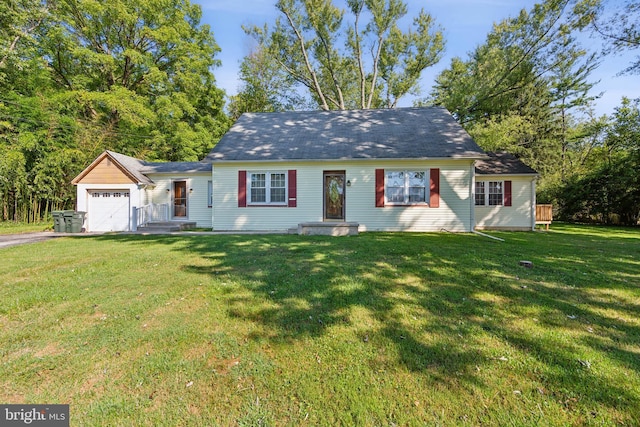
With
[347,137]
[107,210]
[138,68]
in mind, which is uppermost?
[138,68]

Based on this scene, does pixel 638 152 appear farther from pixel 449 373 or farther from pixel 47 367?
pixel 47 367

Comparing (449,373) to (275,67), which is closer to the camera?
(449,373)

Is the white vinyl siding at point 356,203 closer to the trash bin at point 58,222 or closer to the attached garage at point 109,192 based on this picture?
the attached garage at point 109,192

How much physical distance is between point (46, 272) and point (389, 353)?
20.0 feet

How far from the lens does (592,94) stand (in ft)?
71.3

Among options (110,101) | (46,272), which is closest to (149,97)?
(110,101)

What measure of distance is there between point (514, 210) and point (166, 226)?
15386 mm

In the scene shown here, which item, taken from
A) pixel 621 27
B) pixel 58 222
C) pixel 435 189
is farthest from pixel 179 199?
pixel 621 27

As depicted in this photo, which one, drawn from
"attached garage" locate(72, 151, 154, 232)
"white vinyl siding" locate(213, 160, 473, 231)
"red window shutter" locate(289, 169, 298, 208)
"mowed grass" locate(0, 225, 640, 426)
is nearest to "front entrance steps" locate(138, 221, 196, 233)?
"attached garage" locate(72, 151, 154, 232)

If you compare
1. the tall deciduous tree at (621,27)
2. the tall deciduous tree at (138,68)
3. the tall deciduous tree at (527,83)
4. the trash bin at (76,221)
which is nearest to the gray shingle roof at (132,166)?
the trash bin at (76,221)

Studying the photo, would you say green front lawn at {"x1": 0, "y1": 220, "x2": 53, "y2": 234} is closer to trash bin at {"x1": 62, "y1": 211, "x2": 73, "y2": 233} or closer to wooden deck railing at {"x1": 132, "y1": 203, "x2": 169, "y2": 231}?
trash bin at {"x1": 62, "y1": 211, "x2": 73, "y2": 233}

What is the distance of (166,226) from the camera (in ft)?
38.9

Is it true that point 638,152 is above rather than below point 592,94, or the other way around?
below

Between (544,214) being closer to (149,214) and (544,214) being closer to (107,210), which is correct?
(149,214)
